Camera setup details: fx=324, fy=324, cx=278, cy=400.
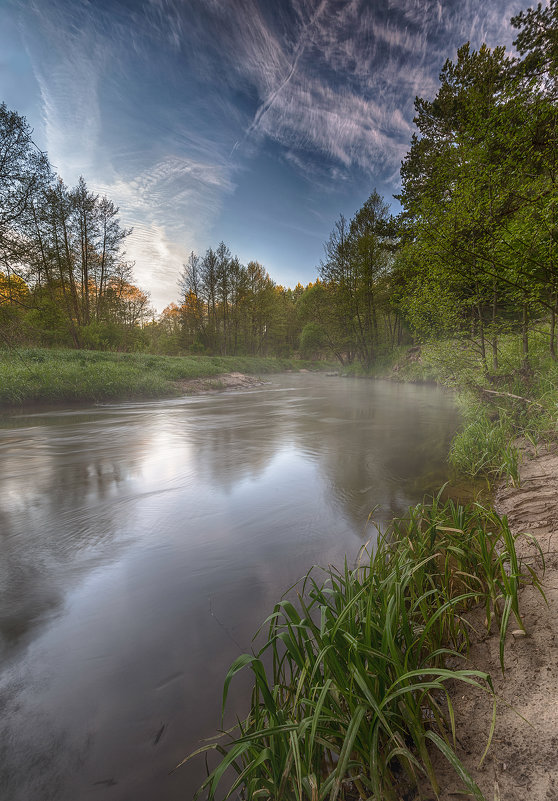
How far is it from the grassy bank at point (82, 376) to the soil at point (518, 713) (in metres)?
10.7

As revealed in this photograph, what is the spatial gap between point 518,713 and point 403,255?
10.7 meters

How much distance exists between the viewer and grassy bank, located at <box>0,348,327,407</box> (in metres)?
12.4

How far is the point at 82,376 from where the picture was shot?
47.3 feet

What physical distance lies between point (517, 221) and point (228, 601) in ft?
20.2

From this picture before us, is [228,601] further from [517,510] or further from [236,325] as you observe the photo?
[236,325]

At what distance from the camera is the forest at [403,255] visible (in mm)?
5176

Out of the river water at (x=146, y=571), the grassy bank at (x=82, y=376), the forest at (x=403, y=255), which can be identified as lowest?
the river water at (x=146, y=571)

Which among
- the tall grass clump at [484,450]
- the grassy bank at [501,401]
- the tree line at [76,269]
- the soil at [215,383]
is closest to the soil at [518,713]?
the grassy bank at [501,401]

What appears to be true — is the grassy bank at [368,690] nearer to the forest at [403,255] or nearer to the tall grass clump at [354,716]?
the tall grass clump at [354,716]

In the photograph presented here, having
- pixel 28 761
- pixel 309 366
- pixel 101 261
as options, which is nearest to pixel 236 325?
pixel 309 366

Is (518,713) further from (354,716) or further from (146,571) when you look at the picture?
(146,571)

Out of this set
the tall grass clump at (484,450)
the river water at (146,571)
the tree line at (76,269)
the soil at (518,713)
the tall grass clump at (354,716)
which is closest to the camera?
the soil at (518,713)

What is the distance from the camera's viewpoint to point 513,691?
140 centimetres

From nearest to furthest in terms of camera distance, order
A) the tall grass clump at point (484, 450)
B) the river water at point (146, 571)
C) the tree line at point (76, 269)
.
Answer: the river water at point (146, 571), the tall grass clump at point (484, 450), the tree line at point (76, 269)
